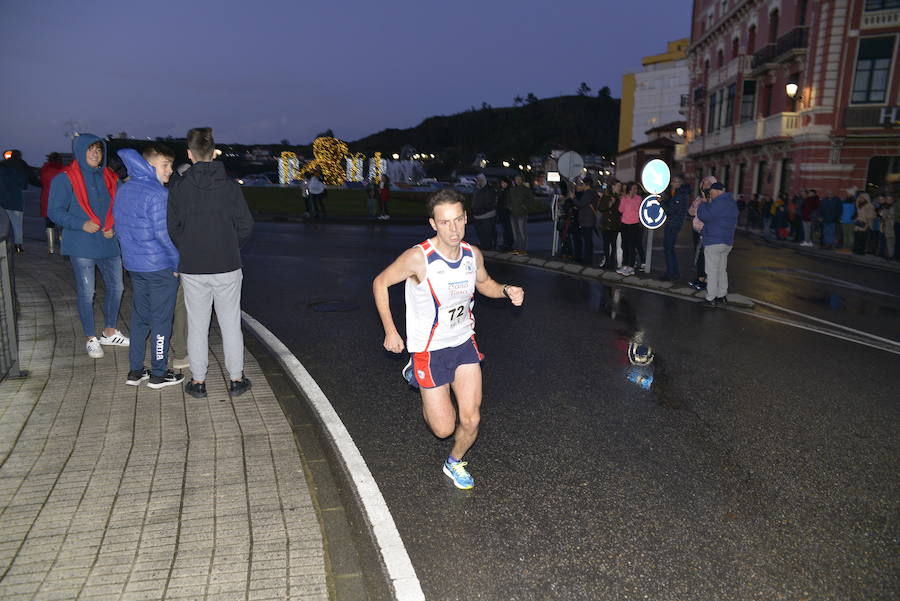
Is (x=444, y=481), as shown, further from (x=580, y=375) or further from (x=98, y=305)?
(x=98, y=305)

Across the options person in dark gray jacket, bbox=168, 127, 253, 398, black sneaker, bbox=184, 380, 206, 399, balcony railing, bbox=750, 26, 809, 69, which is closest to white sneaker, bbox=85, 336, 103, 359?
black sneaker, bbox=184, 380, 206, 399

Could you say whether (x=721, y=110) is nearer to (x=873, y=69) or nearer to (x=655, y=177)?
(x=873, y=69)

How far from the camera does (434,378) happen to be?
396 cm

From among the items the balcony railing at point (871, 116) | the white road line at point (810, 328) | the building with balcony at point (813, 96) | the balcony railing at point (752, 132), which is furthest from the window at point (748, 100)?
the white road line at point (810, 328)

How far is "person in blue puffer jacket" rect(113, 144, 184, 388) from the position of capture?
5.32 meters

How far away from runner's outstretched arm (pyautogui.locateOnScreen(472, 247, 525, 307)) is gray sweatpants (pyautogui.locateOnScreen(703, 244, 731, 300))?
7.22m

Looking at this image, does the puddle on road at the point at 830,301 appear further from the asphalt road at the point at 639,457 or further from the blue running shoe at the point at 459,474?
the blue running shoe at the point at 459,474

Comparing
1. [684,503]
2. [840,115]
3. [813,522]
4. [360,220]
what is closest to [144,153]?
[684,503]

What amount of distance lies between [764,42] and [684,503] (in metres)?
41.3

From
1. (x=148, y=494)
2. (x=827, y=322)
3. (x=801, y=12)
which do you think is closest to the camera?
(x=148, y=494)

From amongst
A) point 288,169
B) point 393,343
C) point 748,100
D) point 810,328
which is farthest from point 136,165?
point 288,169

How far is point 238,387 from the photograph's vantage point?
5.54m

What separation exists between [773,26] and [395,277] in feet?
135

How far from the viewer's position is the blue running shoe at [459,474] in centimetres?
413
